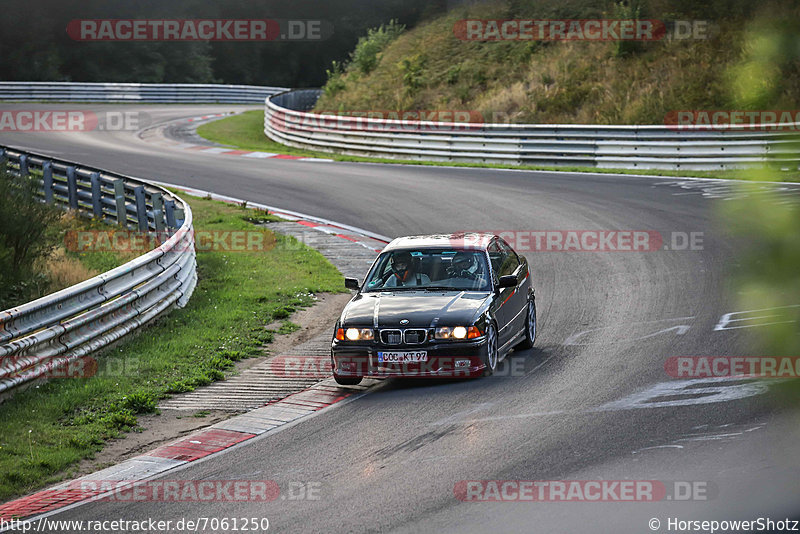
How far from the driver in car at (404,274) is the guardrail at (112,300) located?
335 cm

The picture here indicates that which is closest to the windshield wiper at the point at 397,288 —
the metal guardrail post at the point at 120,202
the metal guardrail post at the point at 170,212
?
the metal guardrail post at the point at 170,212

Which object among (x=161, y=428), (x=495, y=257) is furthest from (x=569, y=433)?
(x=161, y=428)

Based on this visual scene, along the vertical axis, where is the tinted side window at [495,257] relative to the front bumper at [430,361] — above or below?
above

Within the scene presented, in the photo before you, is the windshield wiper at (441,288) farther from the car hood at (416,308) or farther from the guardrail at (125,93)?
the guardrail at (125,93)

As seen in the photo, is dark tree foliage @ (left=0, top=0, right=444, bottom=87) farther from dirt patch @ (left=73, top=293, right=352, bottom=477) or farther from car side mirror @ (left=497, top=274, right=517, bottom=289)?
car side mirror @ (left=497, top=274, right=517, bottom=289)

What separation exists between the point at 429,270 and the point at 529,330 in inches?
58.8

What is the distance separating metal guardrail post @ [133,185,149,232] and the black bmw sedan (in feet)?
25.9

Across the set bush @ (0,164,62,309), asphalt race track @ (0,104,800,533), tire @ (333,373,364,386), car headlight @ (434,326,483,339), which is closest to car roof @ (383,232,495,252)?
asphalt race track @ (0,104,800,533)

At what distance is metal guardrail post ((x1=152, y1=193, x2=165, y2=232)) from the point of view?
1689 centimetres

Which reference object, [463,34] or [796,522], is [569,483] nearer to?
[796,522]

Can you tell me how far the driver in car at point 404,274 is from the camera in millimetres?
11102

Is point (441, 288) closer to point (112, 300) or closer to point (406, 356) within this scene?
point (406, 356)

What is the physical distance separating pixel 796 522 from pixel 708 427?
3.65m

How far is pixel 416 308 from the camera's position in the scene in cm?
1020
